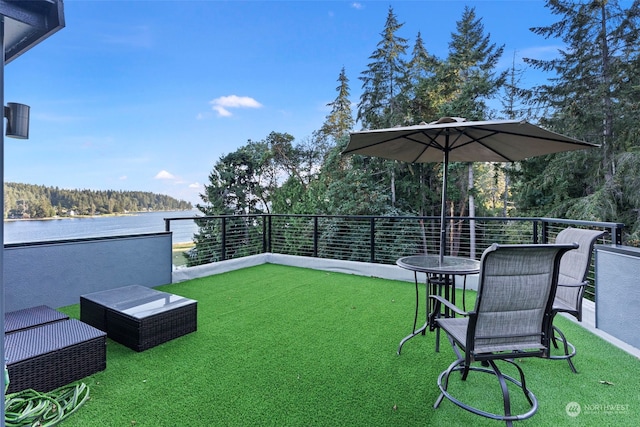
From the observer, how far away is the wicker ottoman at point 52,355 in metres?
2.08

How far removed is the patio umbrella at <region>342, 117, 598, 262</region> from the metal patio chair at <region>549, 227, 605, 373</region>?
0.82 meters

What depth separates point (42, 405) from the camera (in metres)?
2.01

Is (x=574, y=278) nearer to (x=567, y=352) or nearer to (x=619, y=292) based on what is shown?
(x=567, y=352)

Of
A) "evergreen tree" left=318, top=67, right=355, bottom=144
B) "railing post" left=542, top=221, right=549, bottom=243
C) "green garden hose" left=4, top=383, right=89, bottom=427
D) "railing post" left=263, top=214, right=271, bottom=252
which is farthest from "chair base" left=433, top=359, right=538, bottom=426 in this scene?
"evergreen tree" left=318, top=67, right=355, bottom=144

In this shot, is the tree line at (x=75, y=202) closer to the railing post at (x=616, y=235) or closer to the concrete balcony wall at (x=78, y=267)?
the concrete balcony wall at (x=78, y=267)

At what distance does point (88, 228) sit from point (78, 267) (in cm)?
71

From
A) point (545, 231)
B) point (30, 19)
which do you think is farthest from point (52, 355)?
point (545, 231)

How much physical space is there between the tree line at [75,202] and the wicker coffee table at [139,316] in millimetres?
1184

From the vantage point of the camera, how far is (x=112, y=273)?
4.34m

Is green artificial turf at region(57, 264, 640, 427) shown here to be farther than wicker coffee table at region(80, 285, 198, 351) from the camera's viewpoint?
No

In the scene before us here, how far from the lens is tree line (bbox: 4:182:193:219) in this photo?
4.19m

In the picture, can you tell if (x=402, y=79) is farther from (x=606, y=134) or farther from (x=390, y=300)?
(x=390, y=300)

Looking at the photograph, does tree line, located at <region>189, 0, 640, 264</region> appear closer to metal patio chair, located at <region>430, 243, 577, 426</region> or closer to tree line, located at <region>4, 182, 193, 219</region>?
tree line, located at <region>4, 182, 193, 219</region>

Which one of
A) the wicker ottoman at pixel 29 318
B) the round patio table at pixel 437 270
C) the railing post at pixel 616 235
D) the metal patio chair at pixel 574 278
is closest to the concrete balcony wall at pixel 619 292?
the railing post at pixel 616 235
